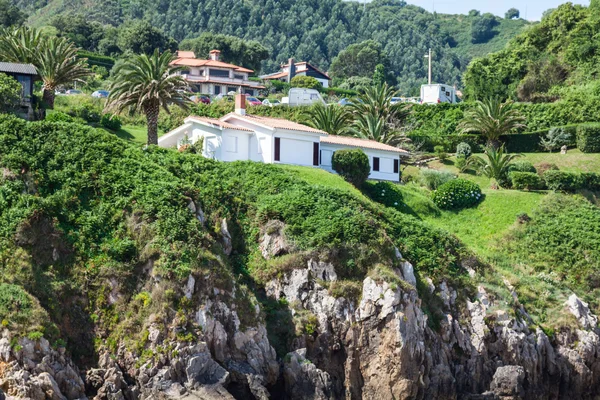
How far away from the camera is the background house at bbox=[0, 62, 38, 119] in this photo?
185 feet

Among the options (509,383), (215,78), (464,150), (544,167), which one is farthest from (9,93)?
(215,78)

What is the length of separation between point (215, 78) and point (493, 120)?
4030cm

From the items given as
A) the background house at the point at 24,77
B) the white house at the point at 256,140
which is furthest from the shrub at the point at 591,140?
the background house at the point at 24,77

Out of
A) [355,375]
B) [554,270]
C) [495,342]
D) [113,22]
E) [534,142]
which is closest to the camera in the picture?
[355,375]

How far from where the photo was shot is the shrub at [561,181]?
66312mm

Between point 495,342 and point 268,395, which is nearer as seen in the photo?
point 268,395

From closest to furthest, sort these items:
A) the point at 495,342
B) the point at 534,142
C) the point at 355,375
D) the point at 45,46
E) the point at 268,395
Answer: the point at 268,395
the point at 355,375
the point at 495,342
the point at 45,46
the point at 534,142

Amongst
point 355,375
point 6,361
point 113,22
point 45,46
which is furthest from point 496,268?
point 113,22

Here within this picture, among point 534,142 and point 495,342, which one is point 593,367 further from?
point 534,142

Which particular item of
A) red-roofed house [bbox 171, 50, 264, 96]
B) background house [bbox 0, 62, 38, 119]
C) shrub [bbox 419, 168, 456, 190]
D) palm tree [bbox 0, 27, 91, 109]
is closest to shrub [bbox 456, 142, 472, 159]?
shrub [bbox 419, 168, 456, 190]

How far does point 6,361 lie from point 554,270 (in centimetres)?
3418

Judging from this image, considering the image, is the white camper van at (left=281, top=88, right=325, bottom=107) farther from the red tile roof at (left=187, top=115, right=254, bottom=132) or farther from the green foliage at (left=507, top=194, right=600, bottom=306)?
the green foliage at (left=507, top=194, right=600, bottom=306)

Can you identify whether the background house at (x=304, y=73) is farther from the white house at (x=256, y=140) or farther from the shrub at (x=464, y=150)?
the white house at (x=256, y=140)

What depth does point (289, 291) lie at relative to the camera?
45.2 metres
